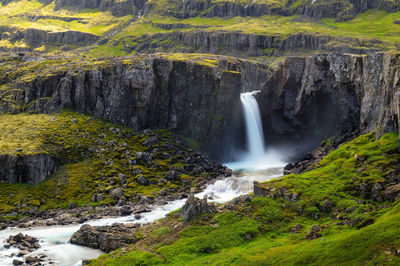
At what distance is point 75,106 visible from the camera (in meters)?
112

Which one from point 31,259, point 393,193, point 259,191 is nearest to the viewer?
point 393,193

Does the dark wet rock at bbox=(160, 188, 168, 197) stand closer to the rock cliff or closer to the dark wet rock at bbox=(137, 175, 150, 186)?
the dark wet rock at bbox=(137, 175, 150, 186)

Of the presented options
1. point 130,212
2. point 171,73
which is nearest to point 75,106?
point 171,73

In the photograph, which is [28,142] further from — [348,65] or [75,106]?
[348,65]

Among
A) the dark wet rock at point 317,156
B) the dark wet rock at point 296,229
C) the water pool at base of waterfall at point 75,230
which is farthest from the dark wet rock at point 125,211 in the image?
the dark wet rock at point 317,156

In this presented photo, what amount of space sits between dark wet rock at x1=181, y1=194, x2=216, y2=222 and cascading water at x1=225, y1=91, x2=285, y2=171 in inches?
2334

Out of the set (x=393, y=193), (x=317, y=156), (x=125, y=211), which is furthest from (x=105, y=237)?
(x=317, y=156)

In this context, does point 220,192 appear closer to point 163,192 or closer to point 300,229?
point 163,192

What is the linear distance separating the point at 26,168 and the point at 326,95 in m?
80.0

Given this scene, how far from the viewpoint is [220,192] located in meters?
87.7

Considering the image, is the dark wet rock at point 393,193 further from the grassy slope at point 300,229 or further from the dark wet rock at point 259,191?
the dark wet rock at point 259,191

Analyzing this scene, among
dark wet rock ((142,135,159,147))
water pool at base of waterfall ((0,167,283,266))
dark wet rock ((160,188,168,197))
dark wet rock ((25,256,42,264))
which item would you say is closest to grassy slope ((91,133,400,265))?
water pool at base of waterfall ((0,167,283,266))

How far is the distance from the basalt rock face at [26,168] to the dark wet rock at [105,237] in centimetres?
2767

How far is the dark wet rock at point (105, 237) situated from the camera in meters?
57.9
